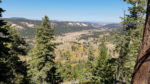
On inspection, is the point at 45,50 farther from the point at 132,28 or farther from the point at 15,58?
the point at 132,28

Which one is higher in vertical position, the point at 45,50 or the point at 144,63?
the point at 144,63

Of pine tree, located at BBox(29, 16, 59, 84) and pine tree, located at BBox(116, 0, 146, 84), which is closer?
pine tree, located at BBox(116, 0, 146, 84)

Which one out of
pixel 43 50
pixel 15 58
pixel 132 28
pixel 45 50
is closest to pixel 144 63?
pixel 132 28

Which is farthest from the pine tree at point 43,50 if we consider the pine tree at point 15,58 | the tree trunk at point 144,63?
the tree trunk at point 144,63

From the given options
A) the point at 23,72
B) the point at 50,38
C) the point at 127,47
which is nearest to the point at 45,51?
the point at 50,38

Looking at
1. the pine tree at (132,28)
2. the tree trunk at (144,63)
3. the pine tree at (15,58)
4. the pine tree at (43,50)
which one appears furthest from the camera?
the pine tree at (43,50)

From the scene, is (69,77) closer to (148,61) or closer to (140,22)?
(140,22)

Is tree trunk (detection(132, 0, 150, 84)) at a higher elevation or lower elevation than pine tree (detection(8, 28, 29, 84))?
higher

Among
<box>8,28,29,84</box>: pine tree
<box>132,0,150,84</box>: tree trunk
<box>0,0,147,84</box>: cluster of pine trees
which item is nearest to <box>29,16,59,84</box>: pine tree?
<box>0,0,147,84</box>: cluster of pine trees

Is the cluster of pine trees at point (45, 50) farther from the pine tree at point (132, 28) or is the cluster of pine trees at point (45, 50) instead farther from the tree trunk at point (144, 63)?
the tree trunk at point (144, 63)

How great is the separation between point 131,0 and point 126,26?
8.74ft

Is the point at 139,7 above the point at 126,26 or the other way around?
above

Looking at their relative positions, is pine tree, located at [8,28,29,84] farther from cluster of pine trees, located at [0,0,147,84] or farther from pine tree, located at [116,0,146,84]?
pine tree, located at [116,0,146,84]

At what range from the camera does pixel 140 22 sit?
38.3 ft
